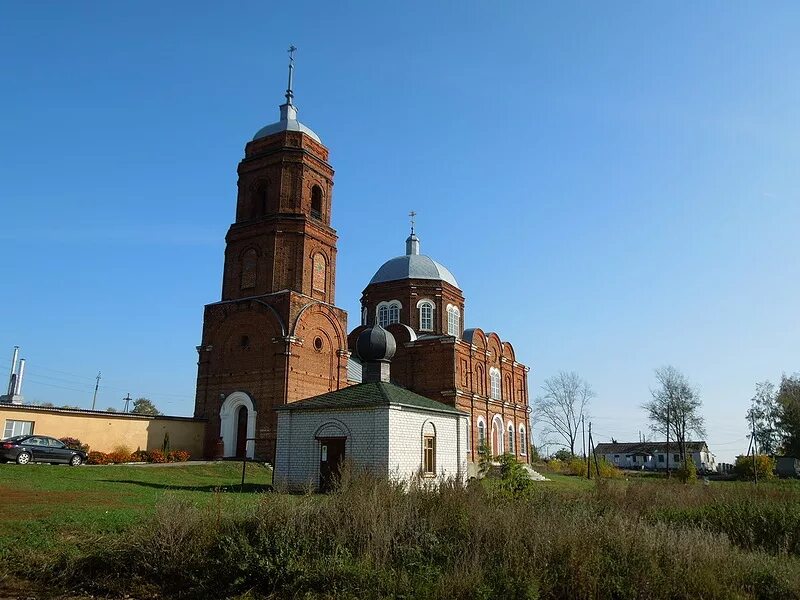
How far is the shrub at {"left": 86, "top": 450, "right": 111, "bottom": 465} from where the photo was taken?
84.9ft

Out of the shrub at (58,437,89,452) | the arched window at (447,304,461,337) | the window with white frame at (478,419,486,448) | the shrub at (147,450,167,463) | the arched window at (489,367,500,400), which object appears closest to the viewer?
the shrub at (58,437,89,452)

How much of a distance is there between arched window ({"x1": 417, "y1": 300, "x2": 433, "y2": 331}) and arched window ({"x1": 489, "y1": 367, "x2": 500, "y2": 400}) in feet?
17.1

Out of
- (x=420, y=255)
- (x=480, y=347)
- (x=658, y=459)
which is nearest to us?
(x=480, y=347)

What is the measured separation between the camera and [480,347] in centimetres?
4138

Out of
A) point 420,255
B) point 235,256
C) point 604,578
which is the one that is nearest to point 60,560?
point 604,578

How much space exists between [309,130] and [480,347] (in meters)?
17.2

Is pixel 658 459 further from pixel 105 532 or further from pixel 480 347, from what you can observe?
pixel 105 532

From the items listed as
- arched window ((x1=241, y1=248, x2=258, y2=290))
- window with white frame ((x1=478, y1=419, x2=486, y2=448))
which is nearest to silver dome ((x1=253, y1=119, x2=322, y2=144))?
arched window ((x1=241, y1=248, x2=258, y2=290))

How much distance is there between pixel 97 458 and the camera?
1028 inches

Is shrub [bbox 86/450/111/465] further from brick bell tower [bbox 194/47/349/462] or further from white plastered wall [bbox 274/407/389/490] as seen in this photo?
white plastered wall [bbox 274/407/389/490]

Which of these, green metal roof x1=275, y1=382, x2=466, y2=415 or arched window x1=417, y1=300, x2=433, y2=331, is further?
arched window x1=417, y1=300, x2=433, y2=331

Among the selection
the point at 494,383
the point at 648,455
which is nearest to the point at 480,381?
the point at 494,383

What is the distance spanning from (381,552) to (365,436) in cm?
958

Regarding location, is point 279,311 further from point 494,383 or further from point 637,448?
point 637,448
